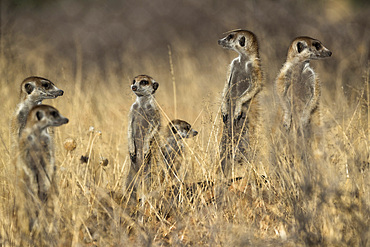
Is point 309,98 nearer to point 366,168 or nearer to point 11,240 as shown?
point 366,168

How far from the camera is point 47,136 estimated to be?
13.4 feet

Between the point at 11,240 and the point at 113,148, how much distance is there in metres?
2.53

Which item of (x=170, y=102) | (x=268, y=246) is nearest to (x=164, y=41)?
(x=170, y=102)

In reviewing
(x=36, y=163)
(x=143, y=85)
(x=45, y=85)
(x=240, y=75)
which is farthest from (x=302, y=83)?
(x=36, y=163)

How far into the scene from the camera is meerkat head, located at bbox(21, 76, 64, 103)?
4.62 m

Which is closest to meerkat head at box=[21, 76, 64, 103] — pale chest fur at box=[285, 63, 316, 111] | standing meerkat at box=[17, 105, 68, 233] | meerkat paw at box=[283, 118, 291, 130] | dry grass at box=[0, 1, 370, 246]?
dry grass at box=[0, 1, 370, 246]

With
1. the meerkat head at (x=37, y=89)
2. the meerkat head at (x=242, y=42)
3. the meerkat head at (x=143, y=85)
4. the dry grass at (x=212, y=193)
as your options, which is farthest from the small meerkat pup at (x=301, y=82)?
the meerkat head at (x=37, y=89)

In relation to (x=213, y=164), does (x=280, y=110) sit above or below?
above

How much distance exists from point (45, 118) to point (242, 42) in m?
2.18

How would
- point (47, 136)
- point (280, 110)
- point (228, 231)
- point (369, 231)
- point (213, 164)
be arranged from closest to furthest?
point (369, 231) < point (228, 231) < point (47, 136) < point (213, 164) < point (280, 110)

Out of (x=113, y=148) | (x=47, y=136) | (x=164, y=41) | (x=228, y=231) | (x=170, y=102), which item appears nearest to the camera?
(x=228, y=231)

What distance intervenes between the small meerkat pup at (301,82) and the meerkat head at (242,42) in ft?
1.06

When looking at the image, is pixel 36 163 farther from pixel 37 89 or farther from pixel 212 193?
pixel 212 193

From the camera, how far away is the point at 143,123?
18.4 ft
